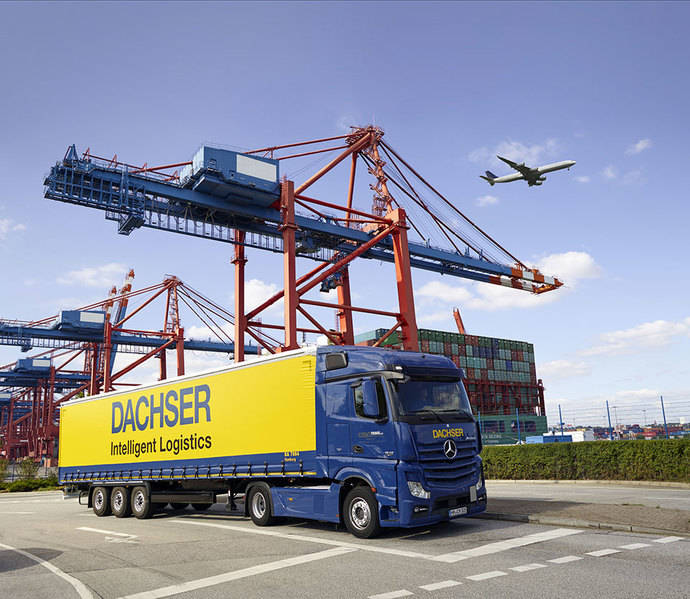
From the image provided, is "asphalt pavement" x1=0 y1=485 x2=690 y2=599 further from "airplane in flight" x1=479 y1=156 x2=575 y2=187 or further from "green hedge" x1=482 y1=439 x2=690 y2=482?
"airplane in flight" x1=479 y1=156 x2=575 y2=187

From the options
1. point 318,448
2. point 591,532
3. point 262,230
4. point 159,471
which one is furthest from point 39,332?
point 591,532

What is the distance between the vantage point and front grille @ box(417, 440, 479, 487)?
34.6 ft

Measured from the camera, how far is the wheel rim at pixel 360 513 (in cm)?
1060

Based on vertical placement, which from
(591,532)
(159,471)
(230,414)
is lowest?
(591,532)

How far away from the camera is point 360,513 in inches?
424

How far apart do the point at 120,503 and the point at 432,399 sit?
10.0 meters

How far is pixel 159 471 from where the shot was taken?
15.4 metres

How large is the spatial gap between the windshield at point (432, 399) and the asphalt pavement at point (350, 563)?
2.08 meters

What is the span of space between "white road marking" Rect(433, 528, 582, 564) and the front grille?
1396mm

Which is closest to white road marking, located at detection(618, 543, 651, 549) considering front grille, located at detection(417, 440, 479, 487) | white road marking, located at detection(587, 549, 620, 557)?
white road marking, located at detection(587, 549, 620, 557)

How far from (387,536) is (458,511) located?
52.5 inches

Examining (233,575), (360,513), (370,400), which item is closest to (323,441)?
(370,400)

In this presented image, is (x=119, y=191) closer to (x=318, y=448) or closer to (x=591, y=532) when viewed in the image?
(x=318, y=448)

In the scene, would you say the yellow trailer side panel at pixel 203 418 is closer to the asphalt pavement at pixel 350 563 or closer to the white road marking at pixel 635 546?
the asphalt pavement at pixel 350 563
